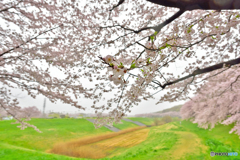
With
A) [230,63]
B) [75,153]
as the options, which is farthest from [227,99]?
[75,153]

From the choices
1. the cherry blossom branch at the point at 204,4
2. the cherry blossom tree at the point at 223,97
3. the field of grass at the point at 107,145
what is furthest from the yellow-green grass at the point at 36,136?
the cherry blossom branch at the point at 204,4

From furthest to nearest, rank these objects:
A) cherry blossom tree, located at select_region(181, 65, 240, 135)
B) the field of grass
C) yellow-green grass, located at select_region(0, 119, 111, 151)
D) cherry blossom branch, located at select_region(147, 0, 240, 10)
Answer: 1. yellow-green grass, located at select_region(0, 119, 111, 151)
2. the field of grass
3. cherry blossom tree, located at select_region(181, 65, 240, 135)
4. cherry blossom branch, located at select_region(147, 0, 240, 10)

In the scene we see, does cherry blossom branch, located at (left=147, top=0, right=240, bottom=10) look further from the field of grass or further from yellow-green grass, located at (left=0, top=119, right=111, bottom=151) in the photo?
yellow-green grass, located at (left=0, top=119, right=111, bottom=151)

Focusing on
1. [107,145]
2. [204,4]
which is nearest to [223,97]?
[204,4]

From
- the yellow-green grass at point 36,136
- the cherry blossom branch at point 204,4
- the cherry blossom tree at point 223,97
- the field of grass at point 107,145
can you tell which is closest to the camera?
the cherry blossom branch at point 204,4

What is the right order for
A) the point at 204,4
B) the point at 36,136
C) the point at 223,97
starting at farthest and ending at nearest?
the point at 36,136, the point at 223,97, the point at 204,4

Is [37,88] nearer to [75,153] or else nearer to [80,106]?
[80,106]

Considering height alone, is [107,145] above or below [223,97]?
below

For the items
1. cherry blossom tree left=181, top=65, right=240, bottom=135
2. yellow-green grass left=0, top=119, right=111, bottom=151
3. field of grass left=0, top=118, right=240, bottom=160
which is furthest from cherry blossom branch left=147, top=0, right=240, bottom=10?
yellow-green grass left=0, top=119, right=111, bottom=151

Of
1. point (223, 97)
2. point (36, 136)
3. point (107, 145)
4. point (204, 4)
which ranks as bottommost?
point (107, 145)

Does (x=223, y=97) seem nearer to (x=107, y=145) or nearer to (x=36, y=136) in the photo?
(x=107, y=145)

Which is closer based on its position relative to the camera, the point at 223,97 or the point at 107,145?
Result: the point at 223,97

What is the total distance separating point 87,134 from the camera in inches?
603

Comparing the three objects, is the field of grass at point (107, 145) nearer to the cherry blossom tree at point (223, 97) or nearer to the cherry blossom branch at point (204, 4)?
the cherry blossom tree at point (223, 97)
